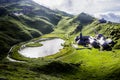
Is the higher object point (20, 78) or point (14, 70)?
point (14, 70)

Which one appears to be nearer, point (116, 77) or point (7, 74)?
point (7, 74)

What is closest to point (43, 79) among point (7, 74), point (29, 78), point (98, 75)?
point (29, 78)

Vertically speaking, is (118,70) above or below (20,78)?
above

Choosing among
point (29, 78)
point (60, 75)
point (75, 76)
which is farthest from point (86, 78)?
point (29, 78)

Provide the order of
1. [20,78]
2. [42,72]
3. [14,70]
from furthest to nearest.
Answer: [42,72]
[14,70]
[20,78]

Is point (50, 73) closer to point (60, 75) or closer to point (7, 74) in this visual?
point (60, 75)

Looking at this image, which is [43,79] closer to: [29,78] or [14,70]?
[29,78]

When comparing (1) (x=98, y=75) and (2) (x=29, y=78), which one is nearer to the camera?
(2) (x=29, y=78)

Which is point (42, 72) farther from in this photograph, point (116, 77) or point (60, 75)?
point (116, 77)

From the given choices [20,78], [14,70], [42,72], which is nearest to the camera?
[20,78]
